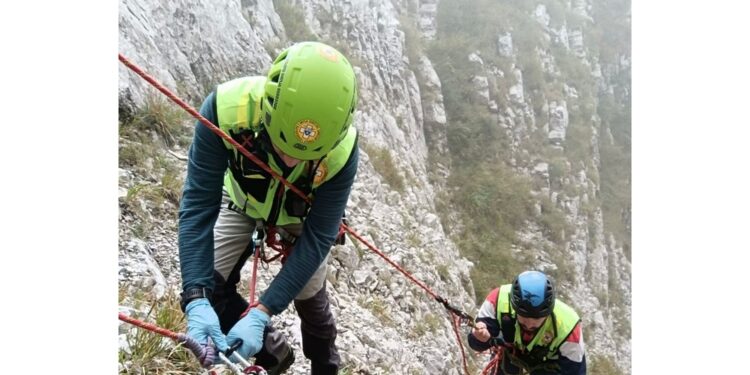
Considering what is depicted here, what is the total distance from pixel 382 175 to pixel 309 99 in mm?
6331

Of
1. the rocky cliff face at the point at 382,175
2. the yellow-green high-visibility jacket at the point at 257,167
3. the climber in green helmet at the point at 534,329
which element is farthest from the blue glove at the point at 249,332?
the climber in green helmet at the point at 534,329

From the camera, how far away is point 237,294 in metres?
2.03

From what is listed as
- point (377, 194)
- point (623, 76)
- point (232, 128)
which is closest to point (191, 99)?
point (377, 194)

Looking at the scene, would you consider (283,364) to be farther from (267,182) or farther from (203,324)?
(267,182)

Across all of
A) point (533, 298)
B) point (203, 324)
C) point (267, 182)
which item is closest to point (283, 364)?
point (203, 324)

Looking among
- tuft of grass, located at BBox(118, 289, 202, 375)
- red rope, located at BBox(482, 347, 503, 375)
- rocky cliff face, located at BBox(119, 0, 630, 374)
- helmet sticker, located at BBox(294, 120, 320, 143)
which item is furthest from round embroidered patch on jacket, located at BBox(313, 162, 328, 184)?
red rope, located at BBox(482, 347, 503, 375)

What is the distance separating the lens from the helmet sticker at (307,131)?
1451mm

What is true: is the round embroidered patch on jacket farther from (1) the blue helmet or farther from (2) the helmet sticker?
(1) the blue helmet

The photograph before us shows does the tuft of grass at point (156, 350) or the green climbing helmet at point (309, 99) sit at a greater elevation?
the green climbing helmet at point (309, 99)

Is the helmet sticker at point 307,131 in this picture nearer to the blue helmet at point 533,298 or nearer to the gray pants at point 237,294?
the gray pants at point 237,294

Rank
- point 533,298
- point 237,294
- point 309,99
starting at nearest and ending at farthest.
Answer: point 309,99
point 237,294
point 533,298

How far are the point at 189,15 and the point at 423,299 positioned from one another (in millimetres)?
4134

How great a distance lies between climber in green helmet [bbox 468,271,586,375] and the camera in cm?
296

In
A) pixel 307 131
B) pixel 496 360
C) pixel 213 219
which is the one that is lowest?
pixel 496 360
